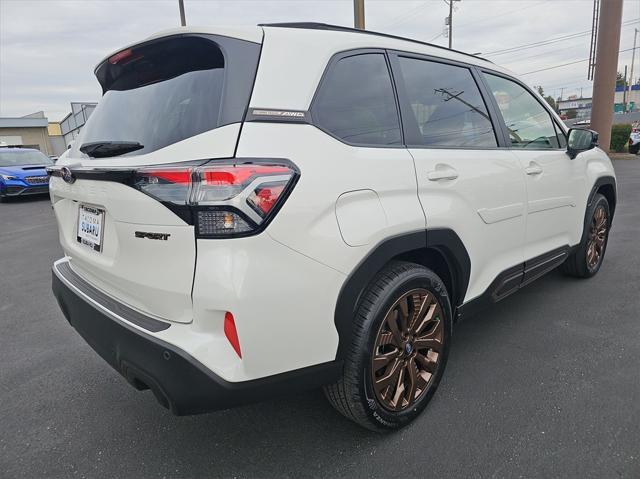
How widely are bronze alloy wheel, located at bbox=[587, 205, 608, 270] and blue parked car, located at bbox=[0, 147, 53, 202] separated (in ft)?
40.1

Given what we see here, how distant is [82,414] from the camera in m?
2.41

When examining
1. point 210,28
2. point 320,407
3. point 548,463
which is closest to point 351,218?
point 210,28

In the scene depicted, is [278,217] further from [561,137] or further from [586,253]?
[586,253]

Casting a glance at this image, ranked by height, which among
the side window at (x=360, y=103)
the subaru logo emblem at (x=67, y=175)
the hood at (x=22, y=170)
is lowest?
the hood at (x=22, y=170)

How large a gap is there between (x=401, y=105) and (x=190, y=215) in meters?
1.23

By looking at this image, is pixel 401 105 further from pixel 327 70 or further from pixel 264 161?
A: pixel 264 161

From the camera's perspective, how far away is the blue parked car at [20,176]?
11.4 metres

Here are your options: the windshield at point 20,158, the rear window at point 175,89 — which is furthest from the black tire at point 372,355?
the windshield at point 20,158

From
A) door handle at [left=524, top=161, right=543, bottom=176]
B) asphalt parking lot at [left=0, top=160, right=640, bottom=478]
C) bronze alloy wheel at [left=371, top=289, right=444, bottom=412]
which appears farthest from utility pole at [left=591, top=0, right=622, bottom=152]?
bronze alloy wheel at [left=371, top=289, right=444, bottom=412]

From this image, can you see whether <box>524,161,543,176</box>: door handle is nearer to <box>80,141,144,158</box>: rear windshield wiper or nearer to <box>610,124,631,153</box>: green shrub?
<box>80,141,144,158</box>: rear windshield wiper

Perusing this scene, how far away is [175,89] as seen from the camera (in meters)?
1.83

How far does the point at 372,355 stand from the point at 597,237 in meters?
3.27

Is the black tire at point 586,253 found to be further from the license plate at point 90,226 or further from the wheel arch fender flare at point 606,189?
the license plate at point 90,226

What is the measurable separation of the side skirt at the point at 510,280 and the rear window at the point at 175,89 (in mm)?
1699
